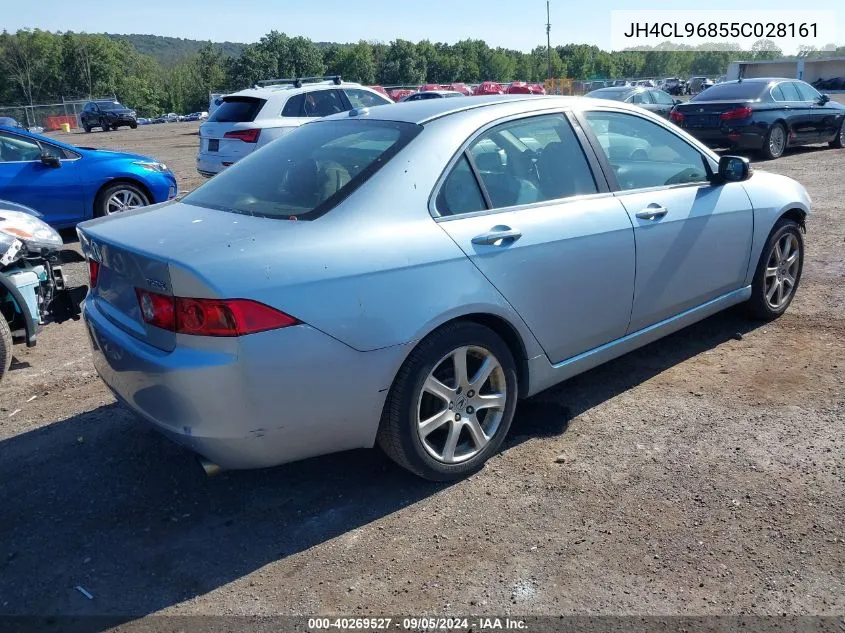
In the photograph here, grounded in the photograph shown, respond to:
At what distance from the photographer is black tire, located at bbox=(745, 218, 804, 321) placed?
5.20 metres

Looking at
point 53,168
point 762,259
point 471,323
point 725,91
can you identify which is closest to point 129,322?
point 471,323

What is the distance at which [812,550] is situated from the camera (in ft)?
9.77

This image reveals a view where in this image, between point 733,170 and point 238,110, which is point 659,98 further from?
point 733,170

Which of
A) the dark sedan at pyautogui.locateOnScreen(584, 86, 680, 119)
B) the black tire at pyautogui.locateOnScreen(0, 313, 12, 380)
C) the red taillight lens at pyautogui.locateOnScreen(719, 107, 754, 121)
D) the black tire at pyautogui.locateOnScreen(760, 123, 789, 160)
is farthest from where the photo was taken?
the dark sedan at pyautogui.locateOnScreen(584, 86, 680, 119)

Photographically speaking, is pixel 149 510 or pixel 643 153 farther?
pixel 643 153

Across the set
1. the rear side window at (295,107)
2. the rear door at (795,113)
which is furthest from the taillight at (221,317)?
the rear door at (795,113)

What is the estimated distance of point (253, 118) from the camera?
37.4 feet

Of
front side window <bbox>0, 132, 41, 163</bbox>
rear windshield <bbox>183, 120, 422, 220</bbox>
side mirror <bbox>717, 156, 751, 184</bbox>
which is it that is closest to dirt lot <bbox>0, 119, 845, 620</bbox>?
side mirror <bbox>717, 156, 751, 184</bbox>

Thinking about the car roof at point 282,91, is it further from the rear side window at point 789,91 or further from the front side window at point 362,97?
the rear side window at point 789,91

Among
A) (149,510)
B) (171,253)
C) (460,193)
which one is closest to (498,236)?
(460,193)

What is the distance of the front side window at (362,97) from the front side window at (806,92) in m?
8.53

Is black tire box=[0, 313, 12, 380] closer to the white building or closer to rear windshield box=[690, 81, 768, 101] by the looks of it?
rear windshield box=[690, 81, 768, 101]

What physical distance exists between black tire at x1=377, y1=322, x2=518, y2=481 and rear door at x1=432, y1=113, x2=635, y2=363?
24 centimetres

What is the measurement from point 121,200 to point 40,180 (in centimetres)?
91
